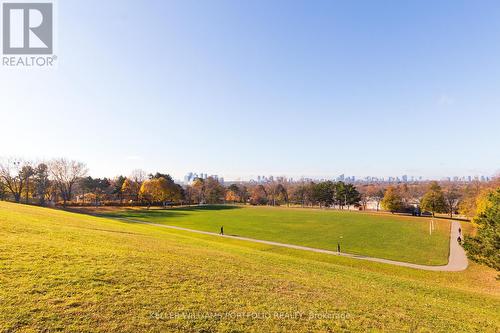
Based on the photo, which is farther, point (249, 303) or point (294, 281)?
point (294, 281)

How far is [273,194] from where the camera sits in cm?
13462

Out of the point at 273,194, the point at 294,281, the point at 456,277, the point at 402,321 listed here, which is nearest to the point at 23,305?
the point at 294,281

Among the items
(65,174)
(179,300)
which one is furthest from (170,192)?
(179,300)

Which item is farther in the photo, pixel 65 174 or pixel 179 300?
pixel 65 174

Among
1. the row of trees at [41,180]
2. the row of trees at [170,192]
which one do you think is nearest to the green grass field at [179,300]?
the row of trees at [170,192]

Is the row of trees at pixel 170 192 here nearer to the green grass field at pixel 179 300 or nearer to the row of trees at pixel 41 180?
the row of trees at pixel 41 180

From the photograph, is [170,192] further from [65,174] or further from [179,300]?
[179,300]

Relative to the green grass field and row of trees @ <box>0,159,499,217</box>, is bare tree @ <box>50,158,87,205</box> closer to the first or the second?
row of trees @ <box>0,159,499,217</box>

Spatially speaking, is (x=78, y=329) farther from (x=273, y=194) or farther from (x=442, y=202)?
(x=273, y=194)

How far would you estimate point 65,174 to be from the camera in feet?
301

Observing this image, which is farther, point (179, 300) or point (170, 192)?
point (170, 192)

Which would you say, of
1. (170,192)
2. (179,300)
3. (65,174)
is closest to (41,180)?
(65,174)

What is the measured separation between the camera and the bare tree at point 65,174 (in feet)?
294

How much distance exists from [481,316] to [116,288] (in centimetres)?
1377
